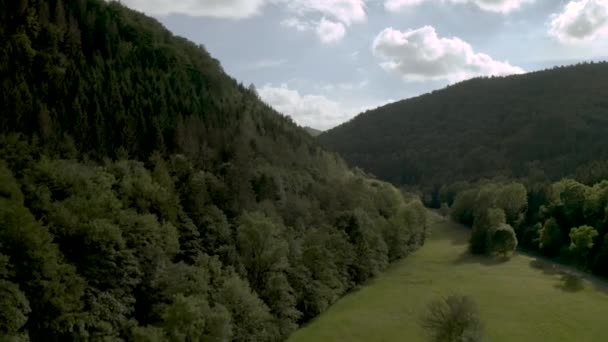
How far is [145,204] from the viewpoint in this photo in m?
59.8

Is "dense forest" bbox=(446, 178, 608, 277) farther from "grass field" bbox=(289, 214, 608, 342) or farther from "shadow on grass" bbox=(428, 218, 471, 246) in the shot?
"shadow on grass" bbox=(428, 218, 471, 246)

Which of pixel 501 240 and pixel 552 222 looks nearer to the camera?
pixel 501 240

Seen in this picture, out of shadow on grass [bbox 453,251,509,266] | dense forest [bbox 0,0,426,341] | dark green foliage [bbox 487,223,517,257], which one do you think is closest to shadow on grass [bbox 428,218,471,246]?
shadow on grass [bbox 453,251,509,266]

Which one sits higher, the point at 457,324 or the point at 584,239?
the point at 584,239

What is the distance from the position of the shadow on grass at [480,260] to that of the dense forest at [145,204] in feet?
39.4

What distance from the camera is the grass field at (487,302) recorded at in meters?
66.0

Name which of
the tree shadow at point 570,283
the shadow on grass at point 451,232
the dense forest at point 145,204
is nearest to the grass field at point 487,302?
the tree shadow at point 570,283

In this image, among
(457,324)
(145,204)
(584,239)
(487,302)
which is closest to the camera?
(457,324)

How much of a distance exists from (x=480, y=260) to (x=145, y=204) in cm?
7389

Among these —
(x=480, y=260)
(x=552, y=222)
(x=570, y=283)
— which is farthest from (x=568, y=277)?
(x=552, y=222)

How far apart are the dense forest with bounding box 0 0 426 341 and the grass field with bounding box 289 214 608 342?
4172 millimetres

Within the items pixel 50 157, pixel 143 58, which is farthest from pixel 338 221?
pixel 50 157

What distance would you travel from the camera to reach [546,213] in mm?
125938

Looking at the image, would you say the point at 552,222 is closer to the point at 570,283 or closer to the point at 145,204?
the point at 570,283
